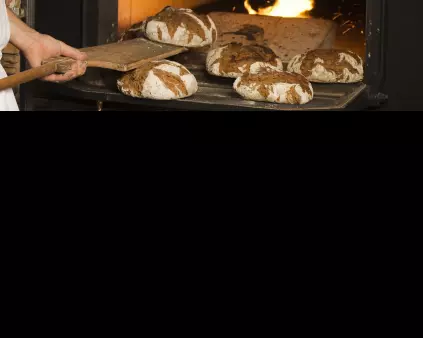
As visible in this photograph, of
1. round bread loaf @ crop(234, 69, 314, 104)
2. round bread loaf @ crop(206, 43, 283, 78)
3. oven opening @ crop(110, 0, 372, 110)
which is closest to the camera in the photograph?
round bread loaf @ crop(234, 69, 314, 104)

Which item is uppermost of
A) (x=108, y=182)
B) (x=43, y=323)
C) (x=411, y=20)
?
(x=411, y=20)

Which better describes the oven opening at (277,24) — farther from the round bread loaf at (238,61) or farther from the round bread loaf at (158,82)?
the round bread loaf at (158,82)

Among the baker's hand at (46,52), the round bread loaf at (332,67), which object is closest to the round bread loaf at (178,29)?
the round bread loaf at (332,67)

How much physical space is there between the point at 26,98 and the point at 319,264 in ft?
7.00

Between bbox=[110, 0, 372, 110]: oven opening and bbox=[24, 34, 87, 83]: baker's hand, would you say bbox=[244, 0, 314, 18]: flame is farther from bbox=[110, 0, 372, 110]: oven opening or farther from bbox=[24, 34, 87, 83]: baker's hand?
bbox=[24, 34, 87, 83]: baker's hand

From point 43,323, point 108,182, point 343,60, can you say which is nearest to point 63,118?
point 108,182

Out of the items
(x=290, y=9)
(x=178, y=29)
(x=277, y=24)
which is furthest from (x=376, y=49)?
(x=290, y=9)

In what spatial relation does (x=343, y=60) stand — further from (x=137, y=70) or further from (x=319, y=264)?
(x=319, y=264)

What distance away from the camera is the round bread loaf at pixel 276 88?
2.26 metres

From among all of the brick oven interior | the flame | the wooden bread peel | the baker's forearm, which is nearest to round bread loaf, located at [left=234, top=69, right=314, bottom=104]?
the brick oven interior

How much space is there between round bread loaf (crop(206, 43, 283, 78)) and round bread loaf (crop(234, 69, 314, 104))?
211mm

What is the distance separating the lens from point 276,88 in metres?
2.27

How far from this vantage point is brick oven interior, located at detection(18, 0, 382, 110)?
90.0 inches

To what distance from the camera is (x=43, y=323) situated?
769mm
